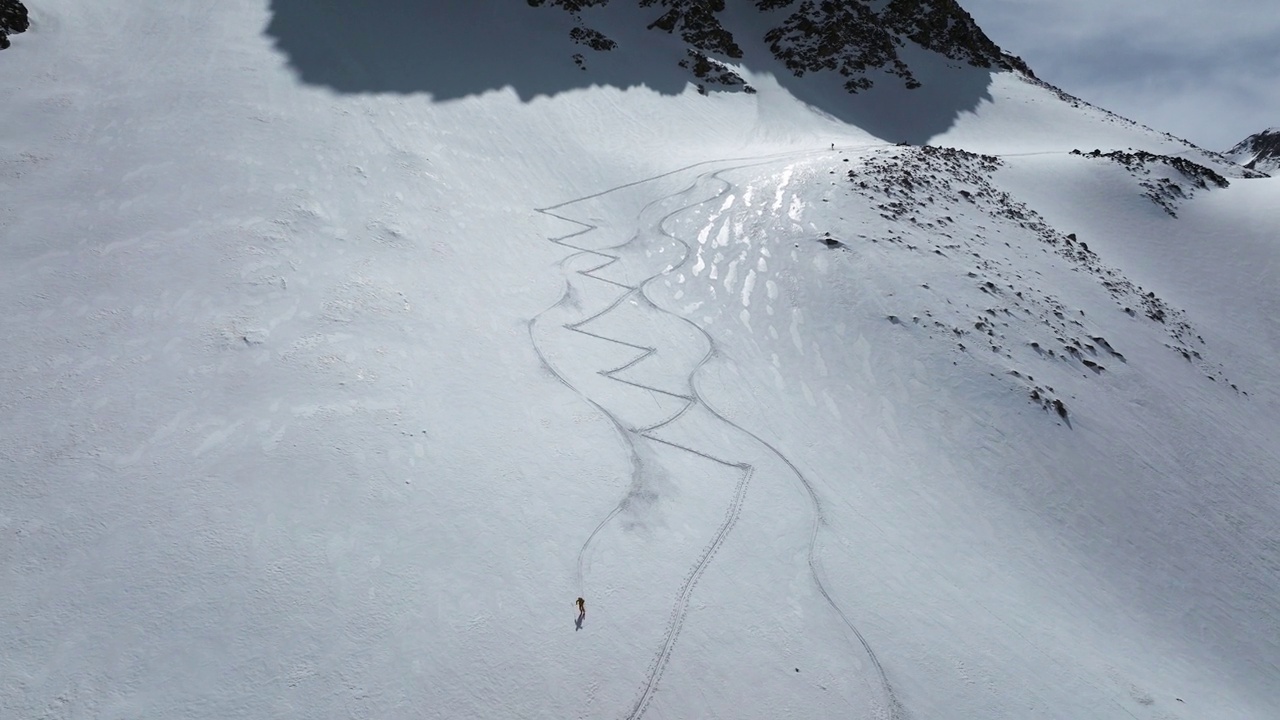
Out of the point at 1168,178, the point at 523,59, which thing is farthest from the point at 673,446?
the point at 1168,178

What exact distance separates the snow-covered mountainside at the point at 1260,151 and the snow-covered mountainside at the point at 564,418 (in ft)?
392

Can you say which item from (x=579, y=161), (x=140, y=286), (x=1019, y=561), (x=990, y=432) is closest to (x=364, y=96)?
(x=579, y=161)

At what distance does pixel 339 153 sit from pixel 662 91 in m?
24.5

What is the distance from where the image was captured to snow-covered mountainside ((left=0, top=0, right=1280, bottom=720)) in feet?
29.8

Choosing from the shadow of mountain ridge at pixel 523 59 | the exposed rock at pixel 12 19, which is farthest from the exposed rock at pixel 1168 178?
the exposed rock at pixel 12 19

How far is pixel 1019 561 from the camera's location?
13414 mm

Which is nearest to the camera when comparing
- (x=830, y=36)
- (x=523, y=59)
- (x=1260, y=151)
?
(x=523, y=59)

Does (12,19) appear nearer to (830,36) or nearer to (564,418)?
(564,418)

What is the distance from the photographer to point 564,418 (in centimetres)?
1420

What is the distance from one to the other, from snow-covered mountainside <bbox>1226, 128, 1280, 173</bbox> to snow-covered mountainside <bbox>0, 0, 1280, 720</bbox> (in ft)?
392

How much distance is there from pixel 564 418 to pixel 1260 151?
18060cm

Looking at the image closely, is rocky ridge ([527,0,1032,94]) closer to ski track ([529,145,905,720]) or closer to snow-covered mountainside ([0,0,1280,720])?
snow-covered mountainside ([0,0,1280,720])

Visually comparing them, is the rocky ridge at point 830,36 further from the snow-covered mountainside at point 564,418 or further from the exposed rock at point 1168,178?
the exposed rock at point 1168,178

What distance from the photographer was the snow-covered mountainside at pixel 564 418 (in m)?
9.08
